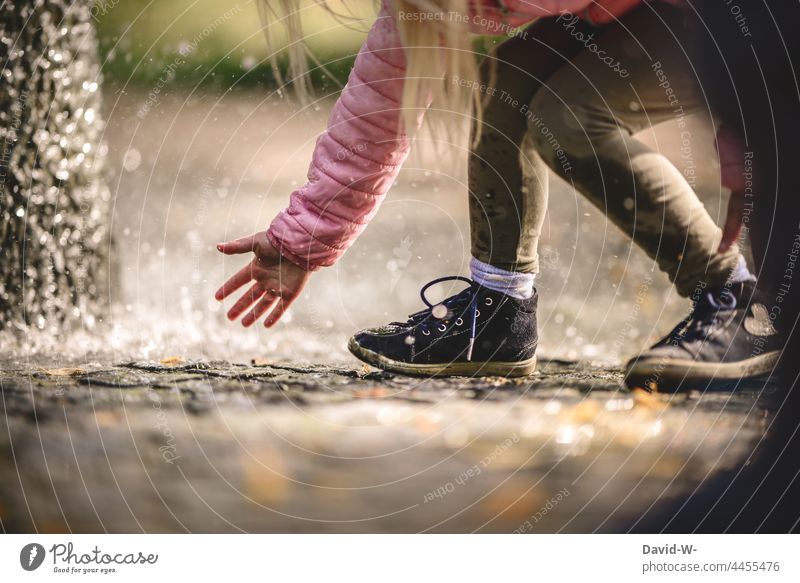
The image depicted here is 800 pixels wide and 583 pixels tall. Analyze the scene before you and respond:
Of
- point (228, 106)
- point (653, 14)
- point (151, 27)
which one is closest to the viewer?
point (653, 14)

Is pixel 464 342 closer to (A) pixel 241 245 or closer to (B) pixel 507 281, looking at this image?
(B) pixel 507 281

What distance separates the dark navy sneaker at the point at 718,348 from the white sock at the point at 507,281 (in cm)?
15

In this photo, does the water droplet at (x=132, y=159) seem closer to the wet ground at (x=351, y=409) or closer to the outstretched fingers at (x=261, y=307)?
the wet ground at (x=351, y=409)

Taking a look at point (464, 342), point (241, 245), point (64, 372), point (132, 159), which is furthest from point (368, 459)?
point (132, 159)

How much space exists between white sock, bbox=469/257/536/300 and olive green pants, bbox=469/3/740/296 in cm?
10

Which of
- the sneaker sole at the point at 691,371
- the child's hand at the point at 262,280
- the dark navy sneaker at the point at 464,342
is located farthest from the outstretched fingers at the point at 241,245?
the sneaker sole at the point at 691,371

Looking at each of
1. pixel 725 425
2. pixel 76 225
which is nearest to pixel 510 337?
pixel 725 425

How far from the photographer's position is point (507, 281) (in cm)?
93

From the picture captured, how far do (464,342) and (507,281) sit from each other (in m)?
0.09

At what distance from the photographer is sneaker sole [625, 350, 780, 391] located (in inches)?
34.1

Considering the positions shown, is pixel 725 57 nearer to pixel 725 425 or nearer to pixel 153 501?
pixel 725 425

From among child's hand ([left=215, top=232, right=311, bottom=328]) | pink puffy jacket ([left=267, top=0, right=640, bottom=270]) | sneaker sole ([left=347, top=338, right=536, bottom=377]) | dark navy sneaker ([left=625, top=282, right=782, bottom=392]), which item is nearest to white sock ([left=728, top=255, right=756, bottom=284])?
dark navy sneaker ([left=625, top=282, right=782, bottom=392])

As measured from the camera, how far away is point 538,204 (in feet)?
3.00

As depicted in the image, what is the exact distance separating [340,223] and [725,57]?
470 millimetres
